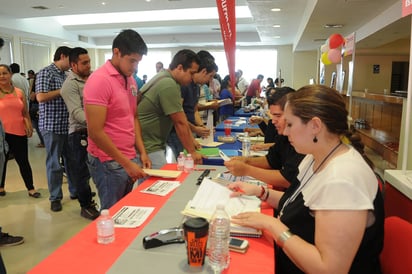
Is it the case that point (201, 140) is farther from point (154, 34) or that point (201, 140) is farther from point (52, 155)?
point (154, 34)

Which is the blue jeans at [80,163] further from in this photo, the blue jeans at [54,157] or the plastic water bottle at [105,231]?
the plastic water bottle at [105,231]

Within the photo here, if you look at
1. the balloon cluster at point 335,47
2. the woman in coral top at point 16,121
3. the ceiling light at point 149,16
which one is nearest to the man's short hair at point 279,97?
the woman in coral top at point 16,121

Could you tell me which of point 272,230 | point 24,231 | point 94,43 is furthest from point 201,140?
point 94,43

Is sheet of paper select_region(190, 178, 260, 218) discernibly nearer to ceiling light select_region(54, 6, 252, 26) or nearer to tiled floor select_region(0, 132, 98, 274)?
tiled floor select_region(0, 132, 98, 274)

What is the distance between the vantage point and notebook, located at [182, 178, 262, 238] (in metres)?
1.28

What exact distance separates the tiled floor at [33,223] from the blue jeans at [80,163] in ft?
0.65

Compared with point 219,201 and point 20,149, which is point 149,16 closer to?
point 20,149

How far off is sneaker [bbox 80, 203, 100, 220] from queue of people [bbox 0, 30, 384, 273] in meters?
0.01

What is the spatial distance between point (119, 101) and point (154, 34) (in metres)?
11.6

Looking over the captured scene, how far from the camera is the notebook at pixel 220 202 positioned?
1278mm

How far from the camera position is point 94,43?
13625 mm

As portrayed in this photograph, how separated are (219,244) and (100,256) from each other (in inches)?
15.3

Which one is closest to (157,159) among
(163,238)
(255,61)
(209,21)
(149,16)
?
(163,238)

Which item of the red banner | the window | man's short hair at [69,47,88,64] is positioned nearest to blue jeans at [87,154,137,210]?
man's short hair at [69,47,88,64]
